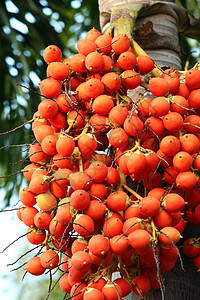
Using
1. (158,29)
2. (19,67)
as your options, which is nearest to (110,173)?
(158,29)

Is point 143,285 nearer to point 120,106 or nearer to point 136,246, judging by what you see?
point 136,246

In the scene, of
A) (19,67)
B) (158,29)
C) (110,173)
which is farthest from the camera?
(19,67)

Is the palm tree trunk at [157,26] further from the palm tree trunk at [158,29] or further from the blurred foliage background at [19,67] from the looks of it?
the blurred foliage background at [19,67]

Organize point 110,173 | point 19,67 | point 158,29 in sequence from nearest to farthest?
point 110,173, point 158,29, point 19,67

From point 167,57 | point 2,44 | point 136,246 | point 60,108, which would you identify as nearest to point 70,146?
point 60,108

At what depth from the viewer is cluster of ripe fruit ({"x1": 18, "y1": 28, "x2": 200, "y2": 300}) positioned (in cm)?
82

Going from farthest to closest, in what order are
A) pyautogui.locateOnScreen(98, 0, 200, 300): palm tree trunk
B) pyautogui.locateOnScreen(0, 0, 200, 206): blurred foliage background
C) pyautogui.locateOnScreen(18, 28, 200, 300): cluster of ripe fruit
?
1. pyautogui.locateOnScreen(0, 0, 200, 206): blurred foliage background
2. pyautogui.locateOnScreen(98, 0, 200, 300): palm tree trunk
3. pyautogui.locateOnScreen(18, 28, 200, 300): cluster of ripe fruit

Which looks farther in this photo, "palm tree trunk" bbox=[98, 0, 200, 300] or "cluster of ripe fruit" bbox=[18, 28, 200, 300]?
"palm tree trunk" bbox=[98, 0, 200, 300]

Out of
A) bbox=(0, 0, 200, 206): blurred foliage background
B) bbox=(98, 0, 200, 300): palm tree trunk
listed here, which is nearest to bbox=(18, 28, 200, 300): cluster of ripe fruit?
bbox=(98, 0, 200, 300): palm tree trunk

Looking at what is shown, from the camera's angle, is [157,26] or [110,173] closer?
[110,173]

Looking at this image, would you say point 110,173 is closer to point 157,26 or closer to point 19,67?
point 157,26

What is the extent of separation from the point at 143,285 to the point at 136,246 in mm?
117

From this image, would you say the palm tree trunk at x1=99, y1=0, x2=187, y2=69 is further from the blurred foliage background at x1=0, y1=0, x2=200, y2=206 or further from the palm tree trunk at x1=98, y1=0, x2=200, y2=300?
the blurred foliage background at x1=0, y1=0, x2=200, y2=206

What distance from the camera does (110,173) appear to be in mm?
901
